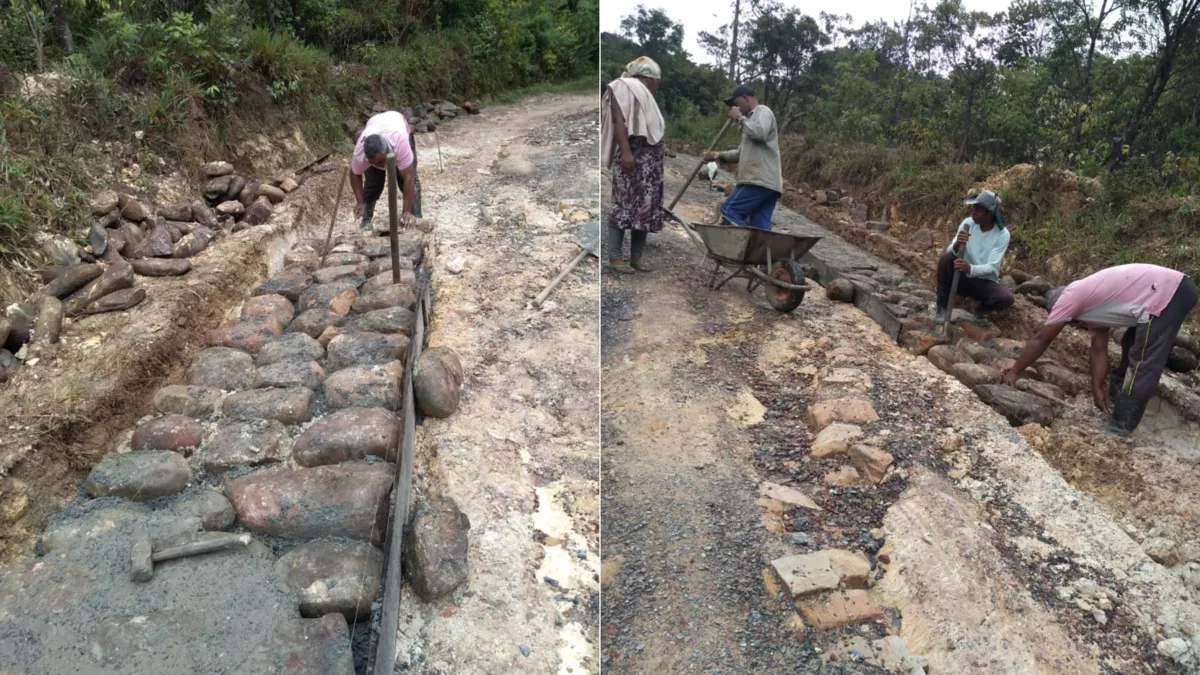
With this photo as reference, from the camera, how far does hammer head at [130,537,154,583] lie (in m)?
2.34

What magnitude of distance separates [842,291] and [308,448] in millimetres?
3750

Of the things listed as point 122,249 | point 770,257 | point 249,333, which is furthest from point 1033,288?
point 122,249

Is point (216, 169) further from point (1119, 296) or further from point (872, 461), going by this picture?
point (1119, 296)

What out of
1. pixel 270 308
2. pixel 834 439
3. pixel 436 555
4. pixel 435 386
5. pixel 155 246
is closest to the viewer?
pixel 436 555

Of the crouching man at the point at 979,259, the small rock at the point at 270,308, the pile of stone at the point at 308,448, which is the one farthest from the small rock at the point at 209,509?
the crouching man at the point at 979,259

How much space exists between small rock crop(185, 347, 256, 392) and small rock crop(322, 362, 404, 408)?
1.33ft

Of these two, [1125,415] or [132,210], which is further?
[132,210]

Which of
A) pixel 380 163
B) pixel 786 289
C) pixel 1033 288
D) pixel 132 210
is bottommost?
pixel 1033 288

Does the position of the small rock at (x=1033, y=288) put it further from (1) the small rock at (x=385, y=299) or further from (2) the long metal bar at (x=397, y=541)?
(2) the long metal bar at (x=397, y=541)

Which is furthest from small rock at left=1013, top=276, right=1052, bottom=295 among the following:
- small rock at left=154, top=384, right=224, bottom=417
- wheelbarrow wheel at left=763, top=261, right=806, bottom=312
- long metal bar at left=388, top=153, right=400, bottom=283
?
small rock at left=154, top=384, right=224, bottom=417

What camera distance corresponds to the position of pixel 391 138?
5.55 meters

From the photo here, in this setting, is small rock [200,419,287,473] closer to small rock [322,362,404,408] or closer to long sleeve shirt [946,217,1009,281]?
small rock [322,362,404,408]

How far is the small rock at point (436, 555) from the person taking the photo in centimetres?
247

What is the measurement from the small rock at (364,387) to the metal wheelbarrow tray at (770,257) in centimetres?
237
